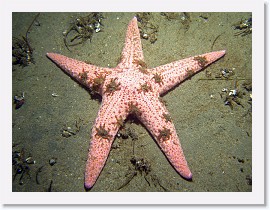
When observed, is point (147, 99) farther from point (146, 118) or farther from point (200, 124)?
point (200, 124)

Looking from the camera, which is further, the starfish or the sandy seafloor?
the sandy seafloor

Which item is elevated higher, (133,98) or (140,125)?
(133,98)

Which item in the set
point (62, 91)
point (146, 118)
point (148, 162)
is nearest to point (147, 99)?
point (146, 118)

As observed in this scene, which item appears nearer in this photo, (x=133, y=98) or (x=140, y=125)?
(x=133, y=98)

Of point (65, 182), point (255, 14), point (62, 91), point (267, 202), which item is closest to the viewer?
point (267, 202)
